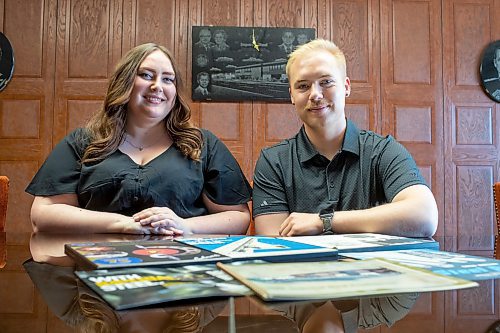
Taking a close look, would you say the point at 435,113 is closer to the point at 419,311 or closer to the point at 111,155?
the point at 111,155

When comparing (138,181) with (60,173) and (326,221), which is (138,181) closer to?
(60,173)

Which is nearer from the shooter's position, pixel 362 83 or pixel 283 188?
pixel 283 188

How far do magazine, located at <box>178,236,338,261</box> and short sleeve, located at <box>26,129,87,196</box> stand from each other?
852mm

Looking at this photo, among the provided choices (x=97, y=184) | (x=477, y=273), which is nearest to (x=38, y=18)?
(x=97, y=184)

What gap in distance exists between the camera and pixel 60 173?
1.69 m

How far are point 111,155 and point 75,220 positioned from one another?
0.96 ft

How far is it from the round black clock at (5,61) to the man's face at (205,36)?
1495 mm

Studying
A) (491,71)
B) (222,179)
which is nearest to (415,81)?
(491,71)

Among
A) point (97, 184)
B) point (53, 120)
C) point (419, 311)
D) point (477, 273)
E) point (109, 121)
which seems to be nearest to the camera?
point (419, 311)

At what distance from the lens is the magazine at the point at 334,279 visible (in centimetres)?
53

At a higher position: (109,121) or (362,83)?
(362,83)

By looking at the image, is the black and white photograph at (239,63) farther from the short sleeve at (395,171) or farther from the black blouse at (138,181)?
the short sleeve at (395,171)

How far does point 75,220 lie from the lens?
4.98 ft

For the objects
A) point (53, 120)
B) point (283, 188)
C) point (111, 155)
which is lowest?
point (283, 188)
